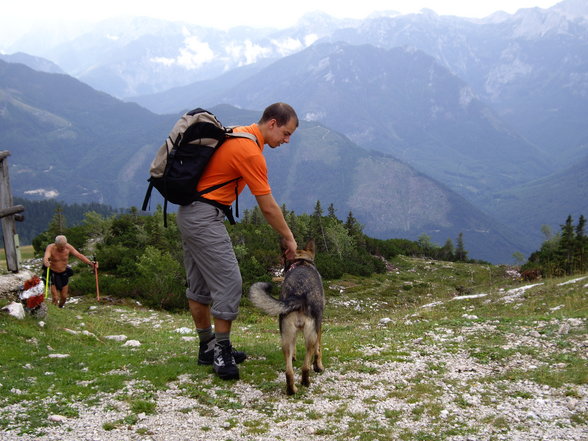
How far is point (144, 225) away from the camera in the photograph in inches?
1496

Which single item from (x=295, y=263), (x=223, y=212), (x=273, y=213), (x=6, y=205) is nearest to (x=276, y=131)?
(x=273, y=213)

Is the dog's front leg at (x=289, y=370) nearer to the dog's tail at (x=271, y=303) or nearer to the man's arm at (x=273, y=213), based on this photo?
the dog's tail at (x=271, y=303)

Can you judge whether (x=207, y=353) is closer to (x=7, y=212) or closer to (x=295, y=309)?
(x=295, y=309)

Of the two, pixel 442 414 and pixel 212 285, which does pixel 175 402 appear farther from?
pixel 442 414

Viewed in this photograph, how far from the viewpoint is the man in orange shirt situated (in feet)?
21.8

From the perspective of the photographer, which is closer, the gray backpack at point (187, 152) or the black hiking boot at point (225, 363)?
the gray backpack at point (187, 152)

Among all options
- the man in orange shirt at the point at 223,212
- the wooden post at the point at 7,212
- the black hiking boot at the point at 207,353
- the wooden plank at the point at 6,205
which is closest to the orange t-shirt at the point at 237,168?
the man in orange shirt at the point at 223,212

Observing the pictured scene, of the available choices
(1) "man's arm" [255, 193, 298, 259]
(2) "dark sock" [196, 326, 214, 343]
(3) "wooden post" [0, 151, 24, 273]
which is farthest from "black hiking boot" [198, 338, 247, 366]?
(3) "wooden post" [0, 151, 24, 273]

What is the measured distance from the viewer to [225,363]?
7.37m

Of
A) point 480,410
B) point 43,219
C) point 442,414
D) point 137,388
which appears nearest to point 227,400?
point 137,388

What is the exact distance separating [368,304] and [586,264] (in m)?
17.2

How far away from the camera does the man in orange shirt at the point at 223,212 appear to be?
664 centimetres

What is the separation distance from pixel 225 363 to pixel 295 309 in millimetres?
1464

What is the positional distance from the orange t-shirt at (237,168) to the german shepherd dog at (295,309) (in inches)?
57.1
